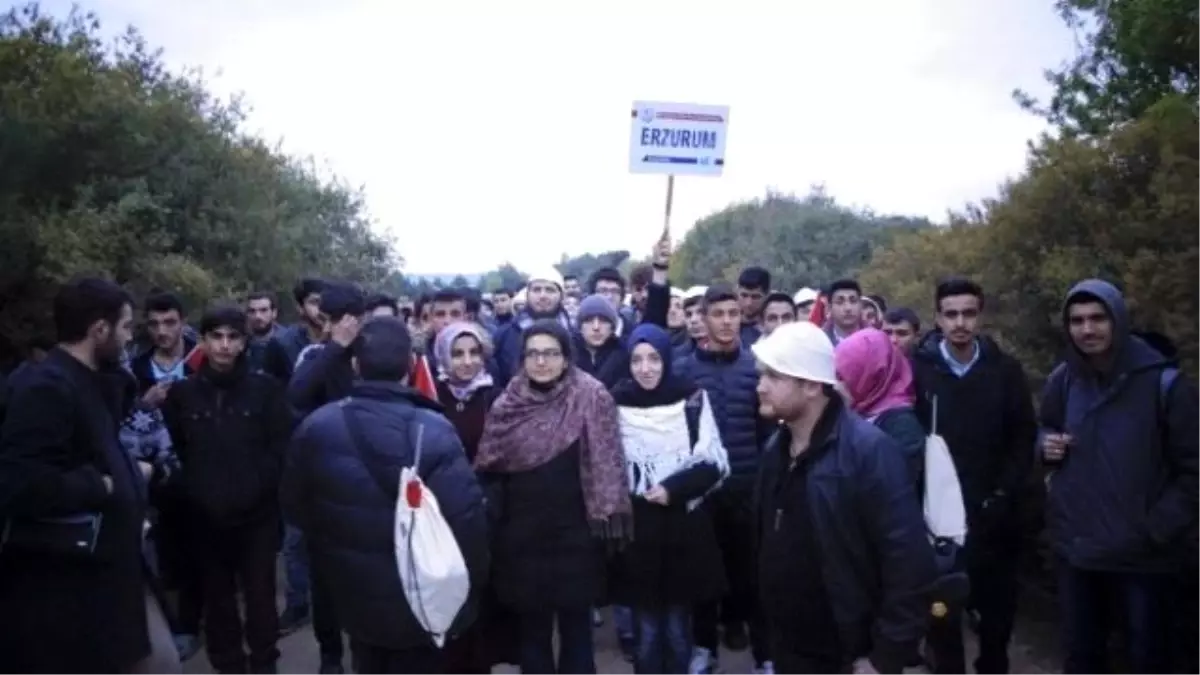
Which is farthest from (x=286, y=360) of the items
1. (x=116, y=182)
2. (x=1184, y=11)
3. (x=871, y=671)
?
(x=1184, y=11)

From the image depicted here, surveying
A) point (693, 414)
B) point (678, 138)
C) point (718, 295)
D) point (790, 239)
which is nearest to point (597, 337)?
point (718, 295)

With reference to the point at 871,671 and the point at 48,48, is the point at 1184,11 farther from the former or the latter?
the point at 48,48

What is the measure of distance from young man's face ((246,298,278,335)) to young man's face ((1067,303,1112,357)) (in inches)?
232

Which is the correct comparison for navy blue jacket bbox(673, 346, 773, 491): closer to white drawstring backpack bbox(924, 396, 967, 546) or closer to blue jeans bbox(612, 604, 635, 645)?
blue jeans bbox(612, 604, 635, 645)

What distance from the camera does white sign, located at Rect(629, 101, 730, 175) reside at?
24.3ft

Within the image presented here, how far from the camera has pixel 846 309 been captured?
789cm

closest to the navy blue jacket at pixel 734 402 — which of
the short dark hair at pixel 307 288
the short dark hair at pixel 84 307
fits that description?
the short dark hair at pixel 307 288

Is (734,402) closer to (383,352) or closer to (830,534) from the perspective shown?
(383,352)

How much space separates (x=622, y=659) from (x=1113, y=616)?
113 inches

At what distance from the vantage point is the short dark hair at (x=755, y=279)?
837 cm

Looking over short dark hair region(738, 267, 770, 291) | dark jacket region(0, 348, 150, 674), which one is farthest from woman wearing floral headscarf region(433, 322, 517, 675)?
short dark hair region(738, 267, 770, 291)

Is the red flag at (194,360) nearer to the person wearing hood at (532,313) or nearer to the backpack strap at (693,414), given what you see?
the person wearing hood at (532,313)

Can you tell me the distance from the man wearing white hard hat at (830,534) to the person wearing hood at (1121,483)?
1.54 meters

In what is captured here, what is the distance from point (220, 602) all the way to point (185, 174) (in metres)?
11.0
